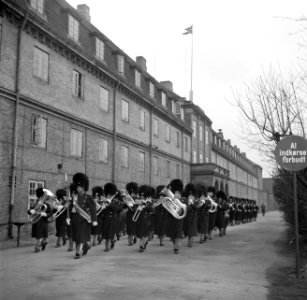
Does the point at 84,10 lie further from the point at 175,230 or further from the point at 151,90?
the point at 175,230

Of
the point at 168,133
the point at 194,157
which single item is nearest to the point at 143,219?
the point at 168,133

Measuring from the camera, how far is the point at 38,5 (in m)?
19.8

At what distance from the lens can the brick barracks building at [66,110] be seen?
17172 mm

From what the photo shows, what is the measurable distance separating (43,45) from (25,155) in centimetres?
527

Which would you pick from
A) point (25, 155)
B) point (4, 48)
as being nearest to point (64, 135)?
point (25, 155)

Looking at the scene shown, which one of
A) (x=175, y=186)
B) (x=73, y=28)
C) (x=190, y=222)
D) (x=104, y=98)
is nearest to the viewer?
(x=175, y=186)

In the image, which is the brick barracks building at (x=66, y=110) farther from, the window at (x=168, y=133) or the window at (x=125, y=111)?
the window at (x=168, y=133)

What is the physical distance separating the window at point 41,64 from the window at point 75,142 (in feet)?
11.2

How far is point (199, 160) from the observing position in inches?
1912

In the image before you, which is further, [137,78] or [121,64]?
[137,78]

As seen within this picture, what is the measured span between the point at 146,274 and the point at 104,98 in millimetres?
18179

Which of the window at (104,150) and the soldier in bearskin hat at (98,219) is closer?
the soldier in bearskin hat at (98,219)

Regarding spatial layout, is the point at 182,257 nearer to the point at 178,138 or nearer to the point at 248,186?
the point at 178,138

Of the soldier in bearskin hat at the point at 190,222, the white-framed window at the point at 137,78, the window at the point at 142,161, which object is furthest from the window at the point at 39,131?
the white-framed window at the point at 137,78
